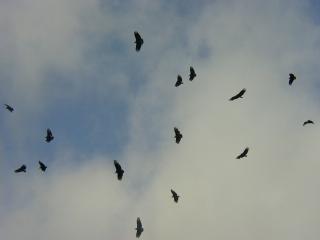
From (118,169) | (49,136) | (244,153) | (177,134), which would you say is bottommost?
(118,169)

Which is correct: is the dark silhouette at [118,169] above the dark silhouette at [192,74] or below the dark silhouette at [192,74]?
below

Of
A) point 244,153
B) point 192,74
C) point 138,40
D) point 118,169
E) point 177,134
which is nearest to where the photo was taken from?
point 118,169

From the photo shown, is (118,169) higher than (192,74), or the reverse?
(192,74)

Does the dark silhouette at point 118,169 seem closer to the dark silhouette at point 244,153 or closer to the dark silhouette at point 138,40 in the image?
the dark silhouette at point 138,40

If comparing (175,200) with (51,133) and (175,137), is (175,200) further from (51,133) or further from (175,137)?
(51,133)

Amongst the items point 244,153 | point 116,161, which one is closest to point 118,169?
point 116,161

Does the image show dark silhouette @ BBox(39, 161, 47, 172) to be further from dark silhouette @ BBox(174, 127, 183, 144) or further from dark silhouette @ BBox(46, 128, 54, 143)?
dark silhouette @ BBox(174, 127, 183, 144)

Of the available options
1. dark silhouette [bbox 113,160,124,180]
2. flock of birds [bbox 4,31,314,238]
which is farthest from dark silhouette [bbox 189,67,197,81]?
dark silhouette [bbox 113,160,124,180]

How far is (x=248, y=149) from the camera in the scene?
46.4 meters

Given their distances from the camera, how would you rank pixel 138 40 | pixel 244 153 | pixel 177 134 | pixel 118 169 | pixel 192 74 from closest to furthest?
pixel 118 169 → pixel 138 40 → pixel 177 134 → pixel 192 74 → pixel 244 153

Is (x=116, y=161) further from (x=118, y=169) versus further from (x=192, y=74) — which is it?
(x=192, y=74)

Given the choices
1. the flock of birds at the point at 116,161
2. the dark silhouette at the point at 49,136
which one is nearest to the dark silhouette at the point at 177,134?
the flock of birds at the point at 116,161

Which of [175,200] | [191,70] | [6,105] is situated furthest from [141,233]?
[6,105]

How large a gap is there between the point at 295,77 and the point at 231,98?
1014 centimetres
